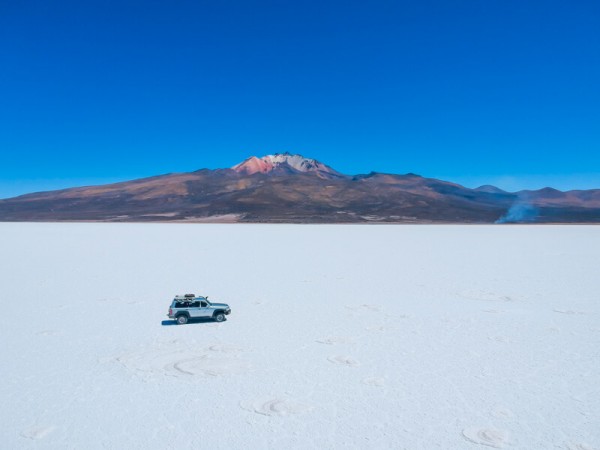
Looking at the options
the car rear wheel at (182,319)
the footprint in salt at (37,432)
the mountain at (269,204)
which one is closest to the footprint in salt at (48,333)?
the car rear wheel at (182,319)

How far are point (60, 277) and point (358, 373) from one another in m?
13.3

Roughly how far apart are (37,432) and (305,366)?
390cm

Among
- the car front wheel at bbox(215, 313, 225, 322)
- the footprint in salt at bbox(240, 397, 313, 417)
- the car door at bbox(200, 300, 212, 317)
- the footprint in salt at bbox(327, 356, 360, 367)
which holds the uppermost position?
the car door at bbox(200, 300, 212, 317)

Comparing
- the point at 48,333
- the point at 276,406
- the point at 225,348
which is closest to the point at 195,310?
the point at 225,348

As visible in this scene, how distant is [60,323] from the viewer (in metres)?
9.74

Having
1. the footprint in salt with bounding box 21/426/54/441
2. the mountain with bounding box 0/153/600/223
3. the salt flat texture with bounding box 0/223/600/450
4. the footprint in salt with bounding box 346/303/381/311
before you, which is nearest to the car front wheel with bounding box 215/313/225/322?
the salt flat texture with bounding box 0/223/600/450

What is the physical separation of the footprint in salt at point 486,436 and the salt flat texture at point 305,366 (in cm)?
2

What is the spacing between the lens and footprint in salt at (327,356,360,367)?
24.1 feet

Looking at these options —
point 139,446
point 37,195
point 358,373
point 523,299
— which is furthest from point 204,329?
point 37,195

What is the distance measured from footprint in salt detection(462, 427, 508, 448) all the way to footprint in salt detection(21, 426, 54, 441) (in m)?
5.07

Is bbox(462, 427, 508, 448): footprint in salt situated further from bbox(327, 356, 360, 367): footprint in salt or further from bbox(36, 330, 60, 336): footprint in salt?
bbox(36, 330, 60, 336): footprint in salt

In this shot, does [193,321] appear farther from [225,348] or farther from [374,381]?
[374,381]

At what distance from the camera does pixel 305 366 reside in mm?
7262

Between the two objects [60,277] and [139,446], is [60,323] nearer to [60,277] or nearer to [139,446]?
[139,446]
